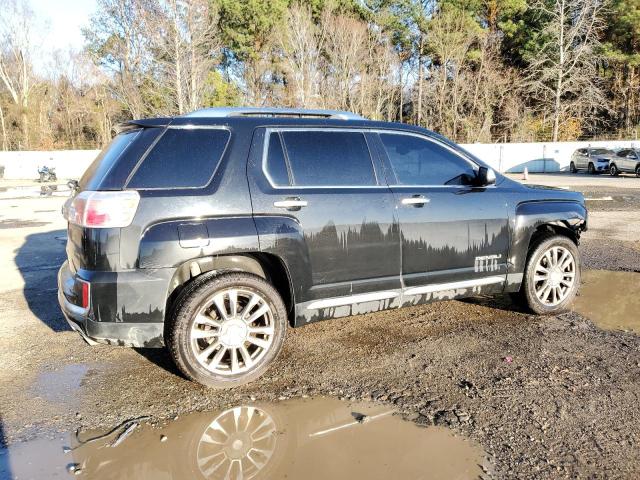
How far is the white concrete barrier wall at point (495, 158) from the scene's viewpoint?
108ft

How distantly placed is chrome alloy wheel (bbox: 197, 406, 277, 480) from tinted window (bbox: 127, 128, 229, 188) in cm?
156

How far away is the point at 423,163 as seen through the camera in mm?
4344

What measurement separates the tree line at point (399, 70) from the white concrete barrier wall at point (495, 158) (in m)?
6.38

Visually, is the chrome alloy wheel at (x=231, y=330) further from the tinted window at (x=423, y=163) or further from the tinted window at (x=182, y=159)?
the tinted window at (x=423, y=163)

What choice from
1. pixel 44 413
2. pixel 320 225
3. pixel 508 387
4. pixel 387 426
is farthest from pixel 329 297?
pixel 44 413

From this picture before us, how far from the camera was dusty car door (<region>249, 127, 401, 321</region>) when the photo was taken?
11.7ft

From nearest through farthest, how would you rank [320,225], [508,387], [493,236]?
1. [508,387]
2. [320,225]
3. [493,236]

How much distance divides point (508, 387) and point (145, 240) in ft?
8.65

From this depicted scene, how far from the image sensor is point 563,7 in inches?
1540

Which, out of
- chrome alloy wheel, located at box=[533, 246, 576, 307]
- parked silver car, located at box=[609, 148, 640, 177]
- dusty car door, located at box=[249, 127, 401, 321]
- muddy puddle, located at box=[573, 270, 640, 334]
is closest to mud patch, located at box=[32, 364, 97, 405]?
dusty car door, located at box=[249, 127, 401, 321]

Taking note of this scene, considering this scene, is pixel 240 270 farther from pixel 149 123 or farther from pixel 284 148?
pixel 149 123

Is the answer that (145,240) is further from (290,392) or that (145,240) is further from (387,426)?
(387,426)

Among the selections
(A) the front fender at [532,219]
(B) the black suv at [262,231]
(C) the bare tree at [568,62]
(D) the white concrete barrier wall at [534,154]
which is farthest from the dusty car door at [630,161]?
(B) the black suv at [262,231]

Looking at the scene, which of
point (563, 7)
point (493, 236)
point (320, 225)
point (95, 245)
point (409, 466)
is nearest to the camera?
point (409, 466)
